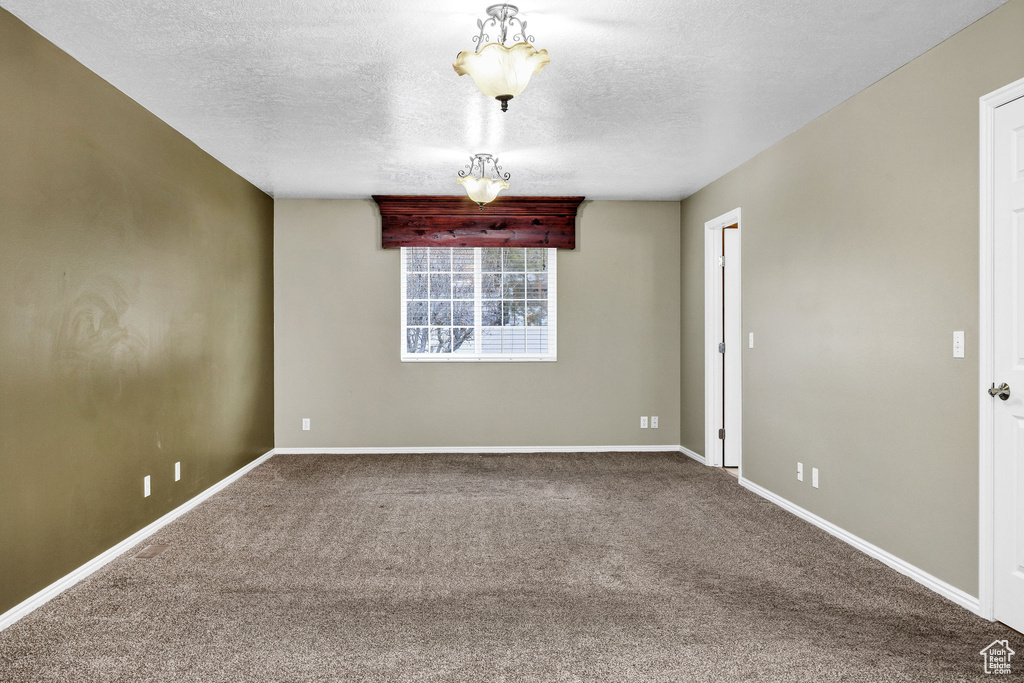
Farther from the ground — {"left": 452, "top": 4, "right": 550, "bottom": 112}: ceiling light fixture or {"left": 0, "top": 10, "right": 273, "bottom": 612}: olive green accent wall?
{"left": 452, "top": 4, "right": 550, "bottom": 112}: ceiling light fixture

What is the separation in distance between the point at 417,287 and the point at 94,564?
363 centimetres

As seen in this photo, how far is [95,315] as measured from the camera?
3105 mm

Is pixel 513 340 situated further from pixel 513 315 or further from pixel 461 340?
pixel 461 340

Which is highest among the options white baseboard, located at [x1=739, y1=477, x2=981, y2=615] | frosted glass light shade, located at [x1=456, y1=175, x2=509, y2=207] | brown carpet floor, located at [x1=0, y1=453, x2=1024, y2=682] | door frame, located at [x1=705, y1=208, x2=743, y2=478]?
frosted glass light shade, located at [x1=456, y1=175, x2=509, y2=207]

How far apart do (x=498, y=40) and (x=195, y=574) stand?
287cm

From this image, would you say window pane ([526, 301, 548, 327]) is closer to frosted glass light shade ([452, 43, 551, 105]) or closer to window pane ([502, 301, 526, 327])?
window pane ([502, 301, 526, 327])

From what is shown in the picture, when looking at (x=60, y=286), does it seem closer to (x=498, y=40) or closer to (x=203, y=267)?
(x=203, y=267)

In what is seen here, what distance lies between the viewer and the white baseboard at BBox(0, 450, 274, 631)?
8.27 feet

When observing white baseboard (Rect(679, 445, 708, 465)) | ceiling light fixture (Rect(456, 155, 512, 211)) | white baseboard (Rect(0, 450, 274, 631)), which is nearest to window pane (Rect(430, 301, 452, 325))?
ceiling light fixture (Rect(456, 155, 512, 211))

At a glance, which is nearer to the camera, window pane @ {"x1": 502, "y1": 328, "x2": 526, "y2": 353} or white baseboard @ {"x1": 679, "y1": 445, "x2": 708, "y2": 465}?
white baseboard @ {"x1": 679, "y1": 445, "x2": 708, "y2": 465}

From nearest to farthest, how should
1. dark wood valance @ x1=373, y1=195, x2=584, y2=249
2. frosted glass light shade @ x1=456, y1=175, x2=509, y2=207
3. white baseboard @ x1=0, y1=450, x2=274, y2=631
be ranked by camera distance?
white baseboard @ x1=0, y1=450, x2=274, y2=631
frosted glass light shade @ x1=456, y1=175, x2=509, y2=207
dark wood valance @ x1=373, y1=195, x2=584, y2=249

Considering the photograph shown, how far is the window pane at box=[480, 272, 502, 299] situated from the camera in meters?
6.12

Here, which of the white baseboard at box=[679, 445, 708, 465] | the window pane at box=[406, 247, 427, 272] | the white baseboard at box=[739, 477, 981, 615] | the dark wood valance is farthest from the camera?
the window pane at box=[406, 247, 427, 272]

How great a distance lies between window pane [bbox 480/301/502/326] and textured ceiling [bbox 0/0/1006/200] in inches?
67.5
